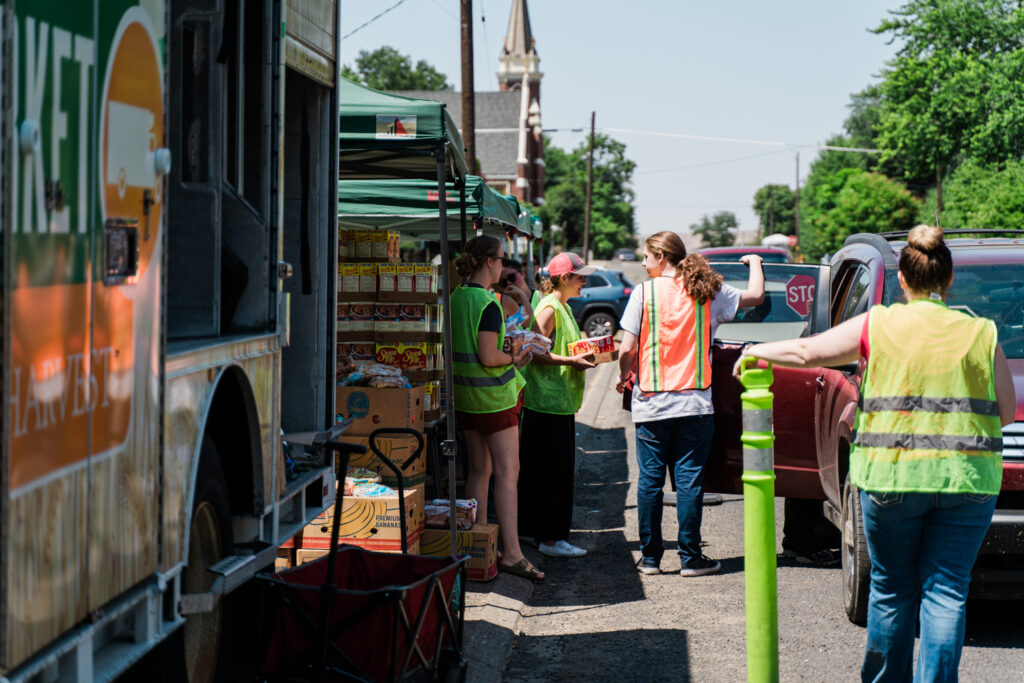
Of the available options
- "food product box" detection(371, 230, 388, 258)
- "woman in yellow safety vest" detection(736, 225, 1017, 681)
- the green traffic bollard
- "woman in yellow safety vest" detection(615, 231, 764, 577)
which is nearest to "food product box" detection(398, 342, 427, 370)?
"food product box" detection(371, 230, 388, 258)

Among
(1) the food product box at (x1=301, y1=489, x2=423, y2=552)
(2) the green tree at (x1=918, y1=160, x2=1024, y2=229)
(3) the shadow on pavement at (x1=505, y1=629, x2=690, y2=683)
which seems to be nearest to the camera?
(3) the shadow on pavement at (x1=505, y1=629, x2=690, y2=683)

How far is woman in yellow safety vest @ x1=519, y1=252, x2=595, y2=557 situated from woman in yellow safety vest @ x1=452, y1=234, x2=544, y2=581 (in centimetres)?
55

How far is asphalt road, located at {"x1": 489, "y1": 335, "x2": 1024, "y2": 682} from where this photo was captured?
5301 mm

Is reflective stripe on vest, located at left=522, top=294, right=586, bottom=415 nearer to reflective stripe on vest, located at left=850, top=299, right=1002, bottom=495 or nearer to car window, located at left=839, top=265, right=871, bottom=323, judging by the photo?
car window, located at left=839, top=265, right=871, bottom=323

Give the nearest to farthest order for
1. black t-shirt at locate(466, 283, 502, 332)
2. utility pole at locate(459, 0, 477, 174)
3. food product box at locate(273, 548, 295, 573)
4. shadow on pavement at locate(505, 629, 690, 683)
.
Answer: shadow on pavement at locate(505, 629, 690, 683) < food product box at locate(273, 548, 295, 573) < black t-shirt at locate(466, 283, 502, 332) < utility pole at locate(459, 0, 477, 174)

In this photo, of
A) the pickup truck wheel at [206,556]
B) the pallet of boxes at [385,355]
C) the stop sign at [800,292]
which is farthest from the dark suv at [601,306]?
the pickup truck wheel at [206,556]

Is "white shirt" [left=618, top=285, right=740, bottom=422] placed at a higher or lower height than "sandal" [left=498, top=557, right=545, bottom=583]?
higher

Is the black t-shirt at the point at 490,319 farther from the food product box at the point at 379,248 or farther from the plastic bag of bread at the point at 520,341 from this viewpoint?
the food product box at the point at 379,248

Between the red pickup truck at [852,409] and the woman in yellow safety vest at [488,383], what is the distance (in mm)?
1313

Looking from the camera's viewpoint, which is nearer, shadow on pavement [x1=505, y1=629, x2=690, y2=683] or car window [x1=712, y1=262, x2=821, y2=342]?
shadow on pavement [x1=505, y1=629, x2=690, y2=683]

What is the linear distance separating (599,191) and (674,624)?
100449 millimetres

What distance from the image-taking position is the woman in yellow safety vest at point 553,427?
748 cm

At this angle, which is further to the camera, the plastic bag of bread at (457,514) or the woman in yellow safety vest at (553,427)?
the woman in yellow safety vest at (553,427)

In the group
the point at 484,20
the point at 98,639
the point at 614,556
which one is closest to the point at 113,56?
the point at 98,639
